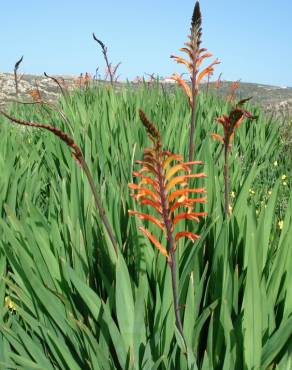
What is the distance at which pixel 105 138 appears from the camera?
268cm

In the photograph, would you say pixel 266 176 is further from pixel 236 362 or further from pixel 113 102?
pixel 236 362

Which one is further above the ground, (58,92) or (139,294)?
(58,92)

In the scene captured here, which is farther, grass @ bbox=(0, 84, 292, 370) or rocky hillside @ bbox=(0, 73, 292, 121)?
rocky hillside @ bbox=(0, 73, 292, 121)

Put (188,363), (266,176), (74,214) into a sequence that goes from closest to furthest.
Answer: (188,363) < (74,214) < (266,176)

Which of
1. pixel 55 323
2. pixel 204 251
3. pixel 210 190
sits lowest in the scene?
pixel 55 323

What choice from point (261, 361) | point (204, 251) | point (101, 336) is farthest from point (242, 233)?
point (101, 336)

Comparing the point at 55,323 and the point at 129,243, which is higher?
the point at 129,243

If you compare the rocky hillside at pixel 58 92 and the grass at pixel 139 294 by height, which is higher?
the rocky hillside at pixel 58 92

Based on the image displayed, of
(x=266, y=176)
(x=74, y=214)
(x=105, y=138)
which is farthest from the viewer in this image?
(x=266, y=176)

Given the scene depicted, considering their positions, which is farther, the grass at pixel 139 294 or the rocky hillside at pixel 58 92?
the rocky hillside at pixel 58 92

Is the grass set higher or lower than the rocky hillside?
lower

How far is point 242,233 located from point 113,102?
8.32 ft

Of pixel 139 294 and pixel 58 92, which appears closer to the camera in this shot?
pixel 139 294

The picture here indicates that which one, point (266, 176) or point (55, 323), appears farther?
point (266, 176)
